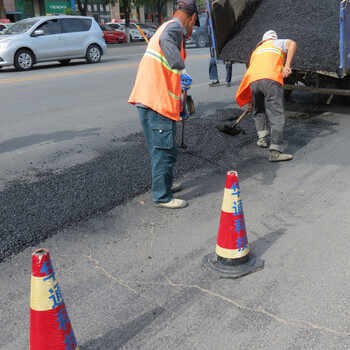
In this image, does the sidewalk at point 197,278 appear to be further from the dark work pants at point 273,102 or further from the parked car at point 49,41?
the parked car at point 49,41

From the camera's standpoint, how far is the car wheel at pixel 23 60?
13.7 meters

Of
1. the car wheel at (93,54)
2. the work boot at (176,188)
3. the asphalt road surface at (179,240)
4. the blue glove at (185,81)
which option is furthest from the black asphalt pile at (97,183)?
the car wheel at (93,54)

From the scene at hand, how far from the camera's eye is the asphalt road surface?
2521 millimetres

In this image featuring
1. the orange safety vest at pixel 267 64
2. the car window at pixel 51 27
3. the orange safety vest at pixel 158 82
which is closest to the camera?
the orange safety vest at pixel 158 82

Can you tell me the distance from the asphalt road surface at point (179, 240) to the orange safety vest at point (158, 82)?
96 centimetres

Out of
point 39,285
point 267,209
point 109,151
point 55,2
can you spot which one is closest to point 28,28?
point 109,151

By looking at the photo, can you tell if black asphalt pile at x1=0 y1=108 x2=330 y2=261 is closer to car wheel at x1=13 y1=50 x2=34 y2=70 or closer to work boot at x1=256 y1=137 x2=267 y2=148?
work boot at x1=256 y1=137 x2=267 y2=148

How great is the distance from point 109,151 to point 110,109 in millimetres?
2655

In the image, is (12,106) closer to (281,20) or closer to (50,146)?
(50,146)

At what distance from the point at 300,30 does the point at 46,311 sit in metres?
6.84

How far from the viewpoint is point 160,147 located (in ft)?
12.8

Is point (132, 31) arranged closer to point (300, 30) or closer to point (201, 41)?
point (201, 41)

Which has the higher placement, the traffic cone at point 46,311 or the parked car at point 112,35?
the parked car at point 112,35

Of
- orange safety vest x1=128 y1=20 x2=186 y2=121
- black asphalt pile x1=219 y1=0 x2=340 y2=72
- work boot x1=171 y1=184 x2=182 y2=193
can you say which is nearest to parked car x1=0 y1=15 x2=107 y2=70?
black asphalt pile x1=219 y1=0 x2=340 y2=72
